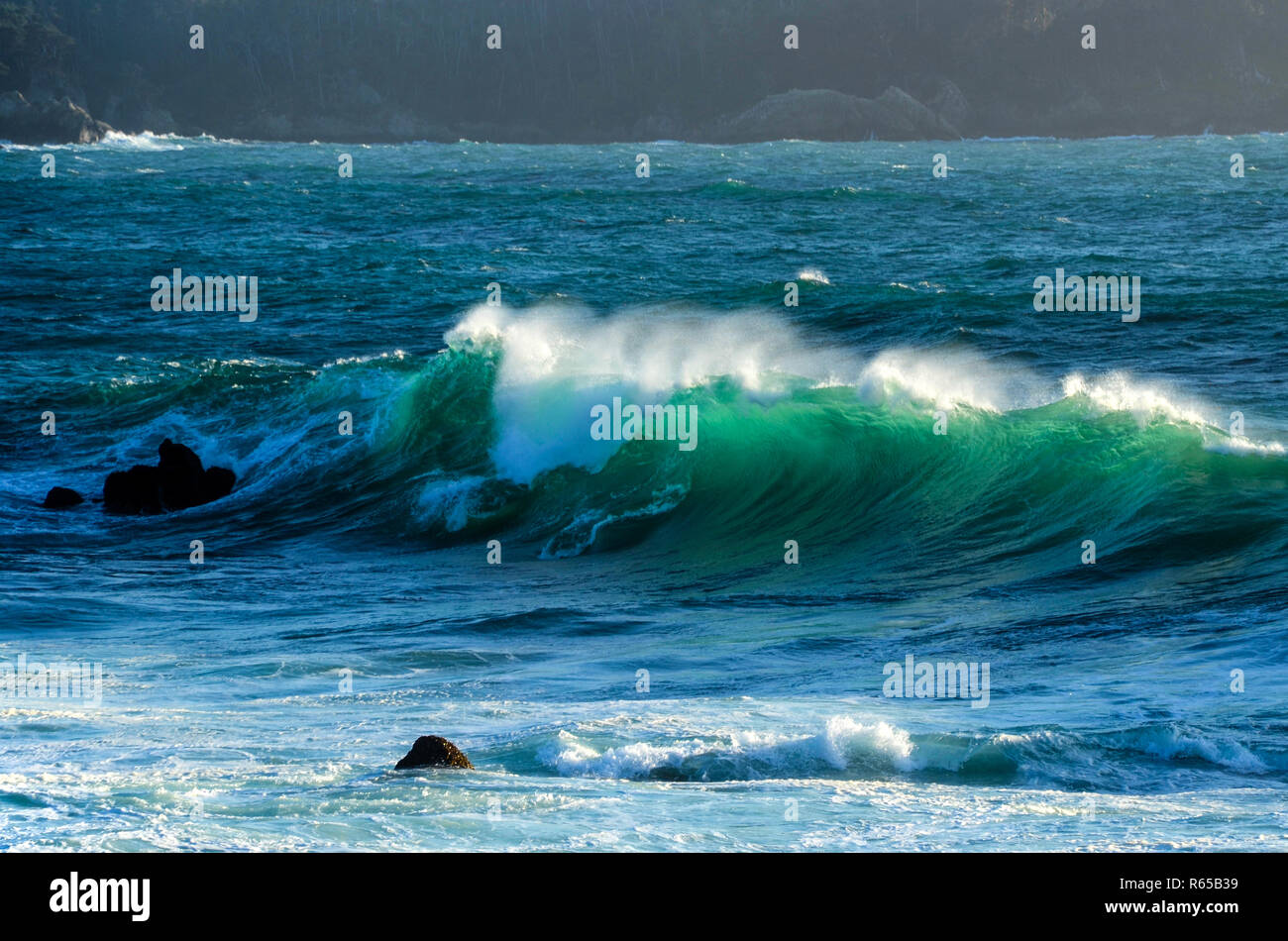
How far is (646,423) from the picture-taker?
16.5 m

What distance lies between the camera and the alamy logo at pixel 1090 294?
26516 mm

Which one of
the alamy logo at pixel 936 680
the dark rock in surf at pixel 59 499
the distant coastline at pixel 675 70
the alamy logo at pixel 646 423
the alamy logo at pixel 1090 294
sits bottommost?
the alamy logo at pixel 936 680

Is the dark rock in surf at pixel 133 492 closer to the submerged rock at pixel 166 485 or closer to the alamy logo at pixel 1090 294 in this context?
the submerged rock at pixel 166 485

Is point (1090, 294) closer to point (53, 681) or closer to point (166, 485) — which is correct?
point (166, 485)

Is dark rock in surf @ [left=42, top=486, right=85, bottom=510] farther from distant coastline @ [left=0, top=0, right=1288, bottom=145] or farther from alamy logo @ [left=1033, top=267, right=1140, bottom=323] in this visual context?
distant coastline @ [left=0, top=0, right=1288, bottom=145]

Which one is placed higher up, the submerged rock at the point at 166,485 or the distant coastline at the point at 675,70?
the distant coastline at the point at 675,70

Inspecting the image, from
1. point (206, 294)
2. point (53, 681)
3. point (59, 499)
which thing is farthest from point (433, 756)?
point (206, 294)

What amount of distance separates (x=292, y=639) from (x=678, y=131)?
5344 inches

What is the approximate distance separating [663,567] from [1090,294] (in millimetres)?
18393

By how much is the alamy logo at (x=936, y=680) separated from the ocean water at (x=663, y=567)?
0.34 ft
